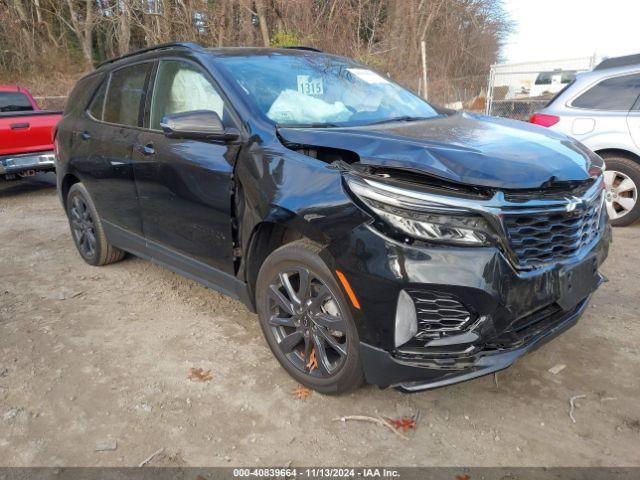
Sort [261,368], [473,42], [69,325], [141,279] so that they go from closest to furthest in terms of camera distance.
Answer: [261,368] < [69,325] < [141,279] < [473,42]

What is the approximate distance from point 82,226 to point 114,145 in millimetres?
1271

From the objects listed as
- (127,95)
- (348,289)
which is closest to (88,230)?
(127,95)

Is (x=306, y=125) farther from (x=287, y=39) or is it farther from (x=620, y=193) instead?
(x=287, y=39)

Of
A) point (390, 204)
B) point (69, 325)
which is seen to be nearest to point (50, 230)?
point (69, 325)

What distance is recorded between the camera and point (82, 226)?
16.2ft

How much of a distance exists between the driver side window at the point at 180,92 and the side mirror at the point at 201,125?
0.17m

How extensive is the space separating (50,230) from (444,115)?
16.3 ft

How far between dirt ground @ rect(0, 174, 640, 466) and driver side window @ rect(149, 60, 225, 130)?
146 centimetres

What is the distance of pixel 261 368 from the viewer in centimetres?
312

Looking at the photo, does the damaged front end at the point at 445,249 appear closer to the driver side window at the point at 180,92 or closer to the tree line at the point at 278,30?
the driver side window at the point at 180,92

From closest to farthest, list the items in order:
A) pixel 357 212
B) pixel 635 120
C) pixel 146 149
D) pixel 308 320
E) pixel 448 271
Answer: pixel 448 271 → pixel 357 212 → pixel 308 320 → pixel 146 149 → pixel 635 120

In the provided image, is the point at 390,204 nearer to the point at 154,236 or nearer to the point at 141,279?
the point at 154,236

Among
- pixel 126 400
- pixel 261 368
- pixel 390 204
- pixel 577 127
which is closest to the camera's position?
pixel 390 204

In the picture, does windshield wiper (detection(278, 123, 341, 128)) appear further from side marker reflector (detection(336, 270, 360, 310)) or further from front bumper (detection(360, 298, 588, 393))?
front bumper (detection(360, 298, 588, 393))
